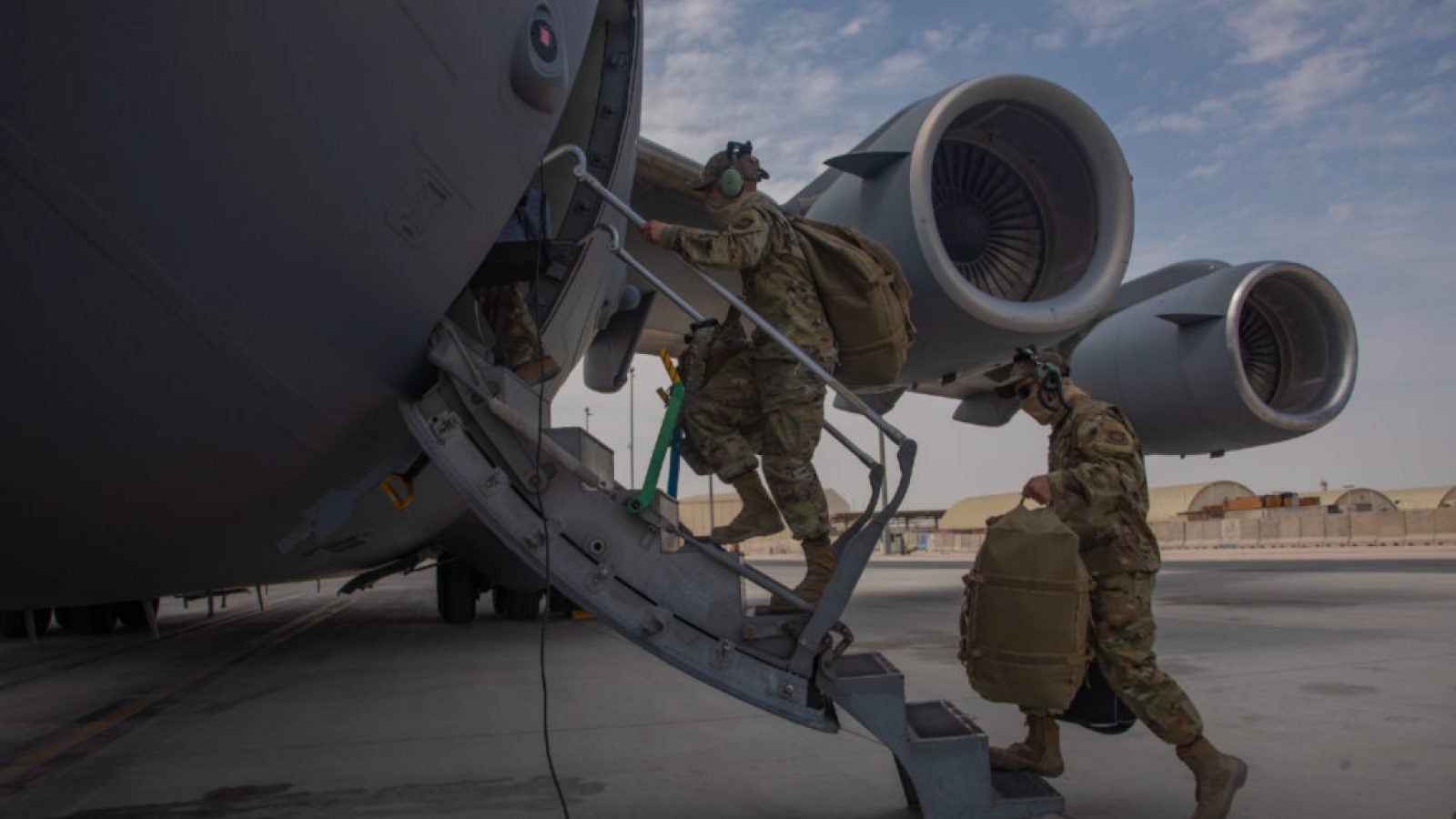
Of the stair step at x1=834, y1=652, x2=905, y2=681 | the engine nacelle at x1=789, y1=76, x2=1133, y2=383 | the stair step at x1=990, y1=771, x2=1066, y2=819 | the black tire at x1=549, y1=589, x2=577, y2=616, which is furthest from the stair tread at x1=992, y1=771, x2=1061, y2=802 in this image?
the black tire at x1=549, y1=589, x2=577, y2=616

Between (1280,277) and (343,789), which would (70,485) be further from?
(1280,277)

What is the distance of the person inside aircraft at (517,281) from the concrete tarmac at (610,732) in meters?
1.59

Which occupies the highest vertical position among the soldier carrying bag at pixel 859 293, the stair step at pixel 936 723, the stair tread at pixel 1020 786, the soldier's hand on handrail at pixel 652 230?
the soldier's hand on handrail at pixel 652 230

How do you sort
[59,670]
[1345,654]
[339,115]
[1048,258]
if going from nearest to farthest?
[339,115] < [1345,654] < [1048,258] < [59,670]

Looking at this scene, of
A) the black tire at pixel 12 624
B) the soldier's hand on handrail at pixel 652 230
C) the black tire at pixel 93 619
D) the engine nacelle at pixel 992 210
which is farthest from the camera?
the black tire at pixel 93 619

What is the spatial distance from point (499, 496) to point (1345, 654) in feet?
17.6

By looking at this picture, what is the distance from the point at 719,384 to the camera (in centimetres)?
361

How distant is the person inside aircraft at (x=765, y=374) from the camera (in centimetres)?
334

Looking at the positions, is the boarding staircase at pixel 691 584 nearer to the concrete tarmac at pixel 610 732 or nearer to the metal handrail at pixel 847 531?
the metal handrail at pixel 847 531

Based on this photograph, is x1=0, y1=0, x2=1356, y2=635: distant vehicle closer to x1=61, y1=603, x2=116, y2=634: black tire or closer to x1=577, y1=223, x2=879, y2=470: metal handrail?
x1=577, y1=223, x2=879, y2=470: metal handrail

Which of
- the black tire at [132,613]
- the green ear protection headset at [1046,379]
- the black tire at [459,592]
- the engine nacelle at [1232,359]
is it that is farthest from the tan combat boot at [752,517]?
the black tire at [132,613]

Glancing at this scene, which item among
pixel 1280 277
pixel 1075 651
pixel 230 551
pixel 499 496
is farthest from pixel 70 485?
pixel 1280 277

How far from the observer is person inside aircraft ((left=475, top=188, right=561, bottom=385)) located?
4.00m

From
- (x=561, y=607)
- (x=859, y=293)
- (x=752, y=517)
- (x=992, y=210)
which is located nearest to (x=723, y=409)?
(x=752, y=517)
